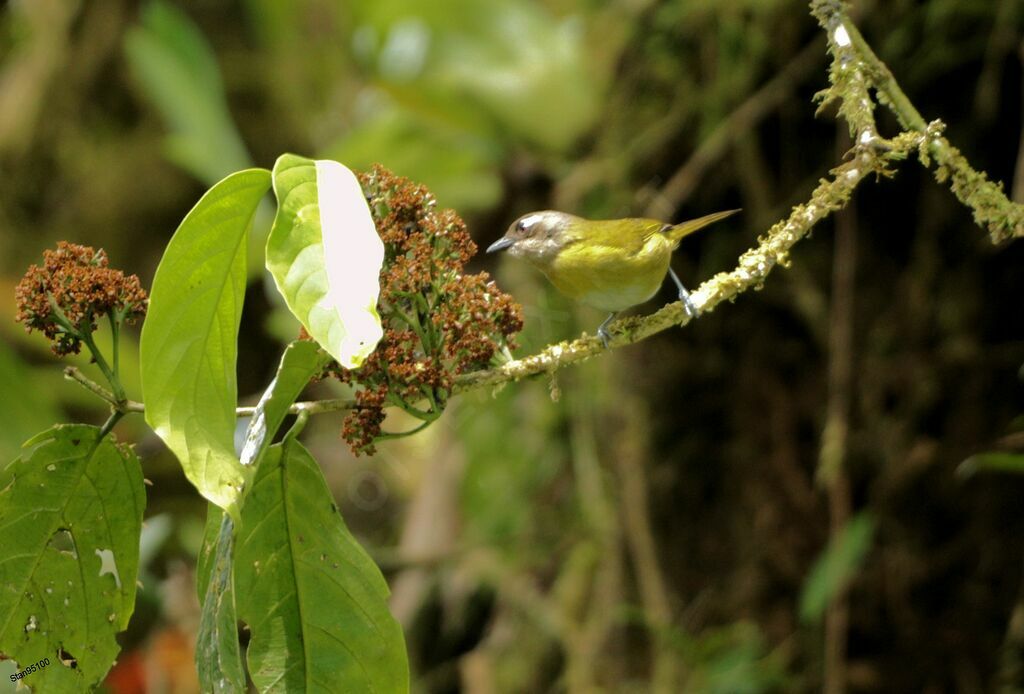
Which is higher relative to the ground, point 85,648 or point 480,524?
point 480,524

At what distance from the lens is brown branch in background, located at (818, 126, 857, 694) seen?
2365mm

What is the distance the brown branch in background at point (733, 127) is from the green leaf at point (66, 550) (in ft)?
6.01

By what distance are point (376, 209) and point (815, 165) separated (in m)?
1.80

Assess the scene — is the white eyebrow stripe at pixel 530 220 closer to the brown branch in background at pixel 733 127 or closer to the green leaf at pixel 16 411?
the brown branch in background at pixel 733 127

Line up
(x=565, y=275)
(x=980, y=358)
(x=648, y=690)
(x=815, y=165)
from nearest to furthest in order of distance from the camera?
(x=565, y=275) < (x=980, y=358) < (x=815, y=165) < (x=648, y=690)

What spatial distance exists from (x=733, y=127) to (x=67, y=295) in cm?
196

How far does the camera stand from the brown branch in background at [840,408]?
7.76 feet

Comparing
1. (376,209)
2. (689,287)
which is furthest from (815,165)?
(376,209)

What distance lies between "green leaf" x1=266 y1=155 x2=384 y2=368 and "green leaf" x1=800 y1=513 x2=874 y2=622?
1.66m

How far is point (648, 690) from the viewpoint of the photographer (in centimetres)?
276

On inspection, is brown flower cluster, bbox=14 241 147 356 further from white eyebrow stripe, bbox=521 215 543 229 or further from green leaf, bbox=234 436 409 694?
white eyebrow stripe, bbox=521 215 543 229

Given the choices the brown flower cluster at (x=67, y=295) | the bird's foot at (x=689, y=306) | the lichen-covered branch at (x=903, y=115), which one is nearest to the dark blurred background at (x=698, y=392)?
the lichen-covered branch at (x=903, y=115)

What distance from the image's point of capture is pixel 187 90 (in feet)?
10.3

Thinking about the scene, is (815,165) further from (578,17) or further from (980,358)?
(578,17)
